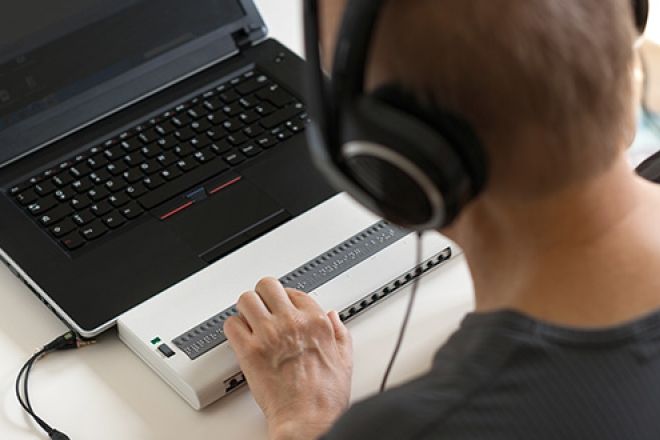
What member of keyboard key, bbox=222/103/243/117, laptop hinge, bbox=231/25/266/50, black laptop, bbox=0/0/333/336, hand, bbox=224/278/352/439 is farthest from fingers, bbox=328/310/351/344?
laptop hinge, bbox=231/25/266/50

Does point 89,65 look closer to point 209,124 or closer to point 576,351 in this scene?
point 209,124

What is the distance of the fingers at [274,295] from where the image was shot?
1.13 meters

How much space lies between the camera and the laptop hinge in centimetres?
148

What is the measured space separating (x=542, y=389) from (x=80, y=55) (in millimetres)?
819

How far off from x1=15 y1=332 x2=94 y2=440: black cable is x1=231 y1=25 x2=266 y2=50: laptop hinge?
0.48 metres

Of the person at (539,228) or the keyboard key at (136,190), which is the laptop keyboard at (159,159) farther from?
the person at (539,228)

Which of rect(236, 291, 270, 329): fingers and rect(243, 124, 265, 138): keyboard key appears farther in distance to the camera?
rect(243, 124, 265, 138): keyboard key

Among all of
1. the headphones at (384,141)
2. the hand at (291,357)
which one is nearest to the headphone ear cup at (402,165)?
the headphones at (384,141)

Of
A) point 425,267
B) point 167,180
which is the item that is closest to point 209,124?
point 167,180

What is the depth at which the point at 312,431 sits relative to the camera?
104 centimetres

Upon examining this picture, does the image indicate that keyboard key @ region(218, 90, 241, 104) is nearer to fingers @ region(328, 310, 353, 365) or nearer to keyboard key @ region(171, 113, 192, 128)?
keyboard key @ region(171, 113, 192, 128)

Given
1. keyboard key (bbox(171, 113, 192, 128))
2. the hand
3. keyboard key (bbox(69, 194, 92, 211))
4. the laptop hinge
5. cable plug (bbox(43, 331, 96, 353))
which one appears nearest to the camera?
the hand

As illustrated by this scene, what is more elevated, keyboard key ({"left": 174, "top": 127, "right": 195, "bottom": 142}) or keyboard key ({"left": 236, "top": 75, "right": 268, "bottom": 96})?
keyboard key ({"left": 174, "top": 127, "right": 195, "bottom": 142})

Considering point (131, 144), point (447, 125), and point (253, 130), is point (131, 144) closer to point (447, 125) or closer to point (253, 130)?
point (253, 130)
